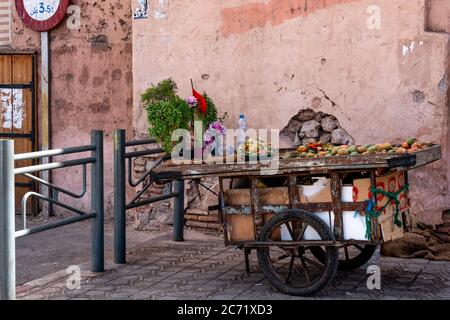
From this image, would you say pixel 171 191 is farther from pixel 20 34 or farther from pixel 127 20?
pixel 20 34

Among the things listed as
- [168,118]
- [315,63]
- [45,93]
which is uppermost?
[315,63]

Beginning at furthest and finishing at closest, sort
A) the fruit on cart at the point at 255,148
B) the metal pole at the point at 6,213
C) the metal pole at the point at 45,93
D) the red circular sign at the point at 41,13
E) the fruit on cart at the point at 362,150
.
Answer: the metal pole at the point at 45,93
the red circular sign at the point at 41,13
the fruit on cart at the point at 255,148
the fruit on cart at the point at 362,150
the metal pole at the point at 6,213

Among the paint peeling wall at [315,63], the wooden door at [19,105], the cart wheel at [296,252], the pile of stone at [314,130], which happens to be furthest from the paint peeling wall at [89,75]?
the cart wheel at [296,252]

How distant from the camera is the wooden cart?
5.57 metres

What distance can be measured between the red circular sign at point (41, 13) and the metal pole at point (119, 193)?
3596mm

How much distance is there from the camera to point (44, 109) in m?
10.1

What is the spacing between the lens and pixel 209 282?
628 cm

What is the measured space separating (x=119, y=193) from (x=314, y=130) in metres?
2.26

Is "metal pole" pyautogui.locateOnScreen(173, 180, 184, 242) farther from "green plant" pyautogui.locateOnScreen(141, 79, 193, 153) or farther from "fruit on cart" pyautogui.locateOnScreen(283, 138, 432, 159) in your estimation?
"fruit on cart" pyautogui.locateOnScreen(283, 138, 432, 159)

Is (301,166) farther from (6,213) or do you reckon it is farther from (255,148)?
(6,213)

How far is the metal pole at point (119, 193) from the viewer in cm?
693

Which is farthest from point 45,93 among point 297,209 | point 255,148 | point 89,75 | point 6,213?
point 297,209

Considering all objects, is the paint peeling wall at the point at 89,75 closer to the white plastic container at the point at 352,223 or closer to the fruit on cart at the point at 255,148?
the fruit on cart at the point at 255,148
